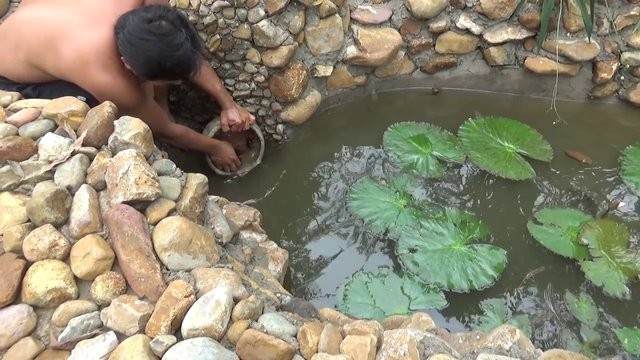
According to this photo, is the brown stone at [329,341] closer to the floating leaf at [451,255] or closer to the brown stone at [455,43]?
the floating leaf at [451,255]

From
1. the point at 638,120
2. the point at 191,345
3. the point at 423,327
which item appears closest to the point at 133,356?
the point at 191,345

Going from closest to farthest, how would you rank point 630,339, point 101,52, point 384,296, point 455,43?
point 101,52
point 630,339
point 384,296
point 455,43

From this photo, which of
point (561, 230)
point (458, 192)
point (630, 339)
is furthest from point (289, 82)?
point (630, 339)

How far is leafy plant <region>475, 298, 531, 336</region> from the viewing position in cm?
211

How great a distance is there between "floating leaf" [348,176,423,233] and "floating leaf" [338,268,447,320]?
0.24 m

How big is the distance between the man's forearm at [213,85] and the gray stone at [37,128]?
678mm

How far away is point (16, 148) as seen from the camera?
68.2 inches

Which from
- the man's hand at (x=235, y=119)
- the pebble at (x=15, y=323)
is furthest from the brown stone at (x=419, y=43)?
the pebble at (x=15, y=323)

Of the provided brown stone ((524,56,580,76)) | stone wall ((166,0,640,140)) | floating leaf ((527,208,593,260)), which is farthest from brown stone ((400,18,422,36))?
floating leaf ((527,208,593,260))

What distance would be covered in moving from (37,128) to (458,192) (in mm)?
1620

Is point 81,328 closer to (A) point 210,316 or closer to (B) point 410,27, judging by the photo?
(A) point 210,316

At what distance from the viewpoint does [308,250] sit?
2395 mm

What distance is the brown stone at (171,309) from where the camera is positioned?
4.76 feet

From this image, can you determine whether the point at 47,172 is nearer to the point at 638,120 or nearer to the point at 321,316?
the point at 321,316
